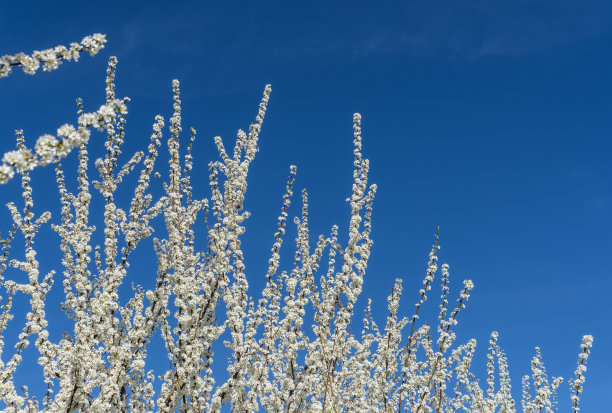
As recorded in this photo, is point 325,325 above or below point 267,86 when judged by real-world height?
below

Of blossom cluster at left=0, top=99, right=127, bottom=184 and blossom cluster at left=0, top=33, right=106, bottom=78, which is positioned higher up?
blossom cluster at left=0, top=33, right=106, bottom=78

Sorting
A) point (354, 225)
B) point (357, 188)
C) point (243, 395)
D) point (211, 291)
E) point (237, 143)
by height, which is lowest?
point (243, 395)

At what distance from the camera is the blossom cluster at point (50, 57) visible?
13.0ft

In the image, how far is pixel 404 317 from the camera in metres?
10.9

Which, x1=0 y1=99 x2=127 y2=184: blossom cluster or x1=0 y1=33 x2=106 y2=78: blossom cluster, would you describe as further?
x1=0 y1=33 x2=106 y2=78: blossom cluster

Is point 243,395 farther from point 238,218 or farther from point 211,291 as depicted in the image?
point 238,218

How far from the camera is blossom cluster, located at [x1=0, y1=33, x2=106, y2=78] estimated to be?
3.97 metres

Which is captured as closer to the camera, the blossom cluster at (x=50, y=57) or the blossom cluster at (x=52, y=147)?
the blossom cluster at (x=52, y=147)

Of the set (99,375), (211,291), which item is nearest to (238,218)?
(211,291)

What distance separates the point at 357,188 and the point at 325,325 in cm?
241

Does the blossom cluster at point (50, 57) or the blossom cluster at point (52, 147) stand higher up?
the blossom cluster at point (50, 57)

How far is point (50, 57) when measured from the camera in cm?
408

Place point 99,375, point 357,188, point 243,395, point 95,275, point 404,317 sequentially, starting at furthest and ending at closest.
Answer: point 404,317, point 95,275, point 357,188, point 243,395, point 99,375

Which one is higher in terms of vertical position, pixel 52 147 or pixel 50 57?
pixel 50 57
